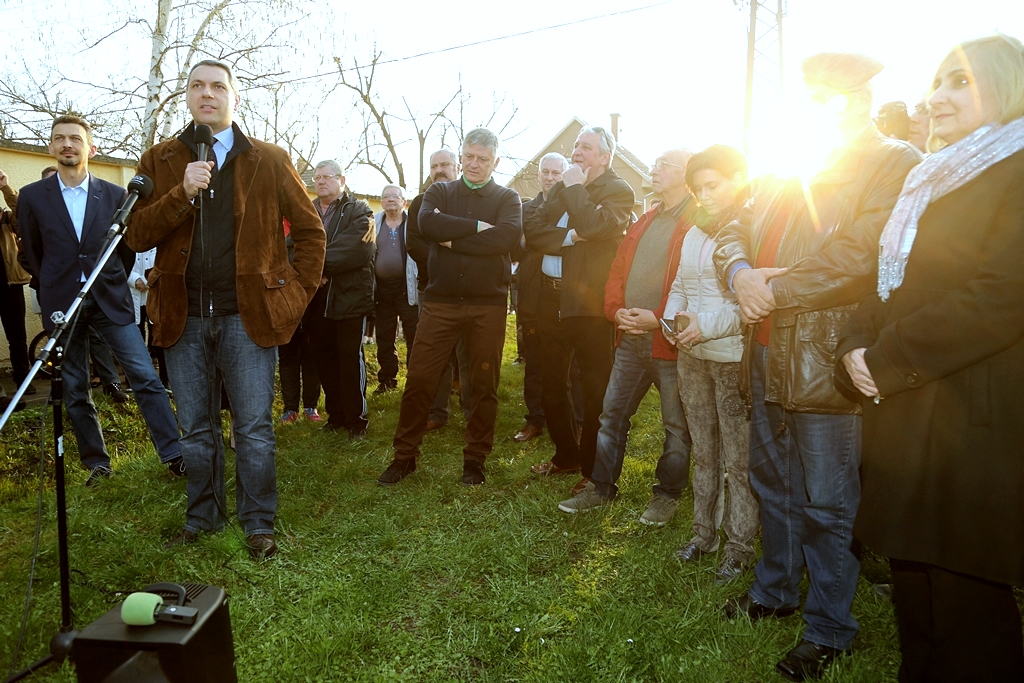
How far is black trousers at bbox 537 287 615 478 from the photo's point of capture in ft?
13.7

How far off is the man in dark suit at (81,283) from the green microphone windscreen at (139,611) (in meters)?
2.81

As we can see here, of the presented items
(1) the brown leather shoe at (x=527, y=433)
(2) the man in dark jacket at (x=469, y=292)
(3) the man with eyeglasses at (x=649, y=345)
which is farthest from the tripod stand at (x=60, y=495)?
(1) the brown leather shoe at (x=527, y=433)

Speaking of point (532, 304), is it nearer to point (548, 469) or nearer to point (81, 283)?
point (548, 469)

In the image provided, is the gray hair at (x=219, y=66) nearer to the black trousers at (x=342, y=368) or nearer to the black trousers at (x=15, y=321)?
the black trousers at (x=342, y=368)

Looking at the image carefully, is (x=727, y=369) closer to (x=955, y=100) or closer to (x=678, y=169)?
(x=678, y=169)

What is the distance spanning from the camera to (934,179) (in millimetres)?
1818

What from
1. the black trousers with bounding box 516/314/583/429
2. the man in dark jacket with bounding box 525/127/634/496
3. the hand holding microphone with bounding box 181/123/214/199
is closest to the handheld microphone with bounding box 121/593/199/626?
the hand holding microphone with bounding box 181/123/214/199

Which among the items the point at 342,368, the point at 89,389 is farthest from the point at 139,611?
the point at 342,368

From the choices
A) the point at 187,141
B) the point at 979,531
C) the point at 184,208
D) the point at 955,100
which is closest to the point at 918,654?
the point at 979,531

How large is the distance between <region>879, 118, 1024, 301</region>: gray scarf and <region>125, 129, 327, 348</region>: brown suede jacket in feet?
8.86

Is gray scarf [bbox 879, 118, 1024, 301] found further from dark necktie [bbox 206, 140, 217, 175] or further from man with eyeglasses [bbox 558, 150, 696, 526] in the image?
dark necktie [bbox 206, 140, 217, 175]

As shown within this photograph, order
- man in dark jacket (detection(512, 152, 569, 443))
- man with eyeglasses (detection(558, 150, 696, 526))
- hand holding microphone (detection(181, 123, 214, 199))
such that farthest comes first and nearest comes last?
man in dark jacket (detection(512, 152, 569, 443)) → man with eyeglasses (detection(558, 150, 696, 526)) → hand holding microphone (detection(181, 123, 214, 199))

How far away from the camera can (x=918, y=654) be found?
1.95 metres

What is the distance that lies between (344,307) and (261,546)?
8.29 ft
